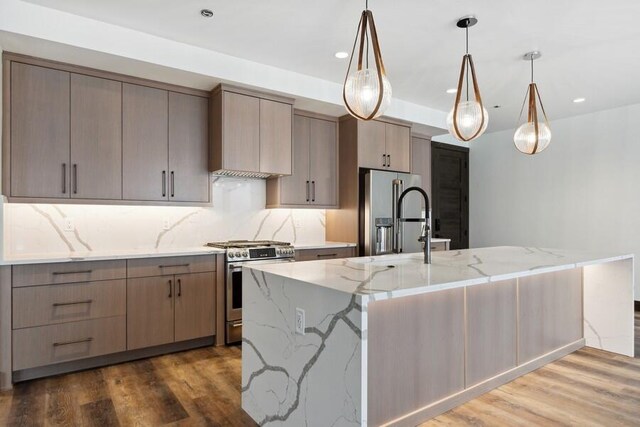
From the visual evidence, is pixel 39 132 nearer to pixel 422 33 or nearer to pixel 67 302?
pixel 67 302

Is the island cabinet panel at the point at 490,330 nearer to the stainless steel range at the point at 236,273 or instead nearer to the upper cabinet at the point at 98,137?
the stainless steel range at the point at 236,273

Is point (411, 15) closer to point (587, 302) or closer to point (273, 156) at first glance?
point (273, 156)

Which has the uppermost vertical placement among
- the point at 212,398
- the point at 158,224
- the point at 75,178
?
the point at 75,178

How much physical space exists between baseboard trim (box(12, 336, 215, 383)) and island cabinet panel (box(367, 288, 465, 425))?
6.96 feet

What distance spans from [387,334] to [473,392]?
35.3 inches

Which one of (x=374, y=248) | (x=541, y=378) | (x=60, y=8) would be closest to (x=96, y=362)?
(x=60, y=8)

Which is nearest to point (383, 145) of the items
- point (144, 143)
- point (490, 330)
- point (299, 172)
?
point (299, 172)

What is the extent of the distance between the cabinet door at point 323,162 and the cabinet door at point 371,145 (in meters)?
0.34

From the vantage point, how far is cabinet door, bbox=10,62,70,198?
2.97m

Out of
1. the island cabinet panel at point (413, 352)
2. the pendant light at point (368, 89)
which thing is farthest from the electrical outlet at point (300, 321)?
the pendant light at point (368, 89)

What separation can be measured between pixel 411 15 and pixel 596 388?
2.84 meters

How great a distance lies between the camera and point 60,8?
9.02 ft

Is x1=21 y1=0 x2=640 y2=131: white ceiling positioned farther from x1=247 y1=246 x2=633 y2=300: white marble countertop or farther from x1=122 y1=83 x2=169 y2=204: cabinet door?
x1=247 y1=246 x2=633 y2=300: white marble countertop

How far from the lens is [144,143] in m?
3.52
